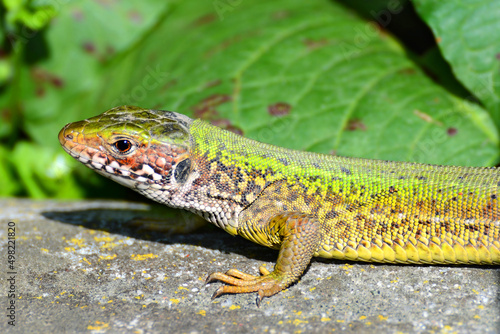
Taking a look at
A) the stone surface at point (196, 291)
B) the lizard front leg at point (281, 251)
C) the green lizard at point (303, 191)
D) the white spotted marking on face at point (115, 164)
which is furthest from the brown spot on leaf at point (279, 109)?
the white spotted marking on face at point (115, 164)

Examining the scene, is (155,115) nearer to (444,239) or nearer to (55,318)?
(55,318)

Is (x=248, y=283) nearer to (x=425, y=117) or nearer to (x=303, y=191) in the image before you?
(x=303, y=191)

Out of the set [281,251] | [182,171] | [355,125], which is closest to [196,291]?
[281,251]

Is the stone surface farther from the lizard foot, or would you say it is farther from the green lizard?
the green lizard

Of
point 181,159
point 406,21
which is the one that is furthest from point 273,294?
point 406,21

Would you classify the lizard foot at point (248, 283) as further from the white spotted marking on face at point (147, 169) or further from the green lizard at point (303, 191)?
the white spotted marking on face at point (147, 169)
